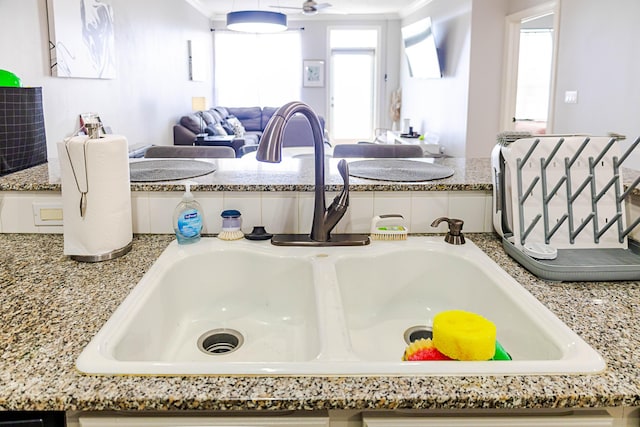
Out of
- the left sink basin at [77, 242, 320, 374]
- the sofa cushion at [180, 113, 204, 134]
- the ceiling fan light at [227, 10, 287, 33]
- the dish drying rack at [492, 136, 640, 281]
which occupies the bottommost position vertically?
the left sink basin at [77, 242, 320, 374]

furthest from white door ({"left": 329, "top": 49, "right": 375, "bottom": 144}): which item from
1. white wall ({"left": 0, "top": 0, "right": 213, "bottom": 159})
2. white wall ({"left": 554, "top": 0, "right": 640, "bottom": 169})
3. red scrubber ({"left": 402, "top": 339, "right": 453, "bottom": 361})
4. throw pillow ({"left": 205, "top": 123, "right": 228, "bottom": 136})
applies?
red scrubber ({"left": 402, "top": 339, "right": 453, "bottom": 361})

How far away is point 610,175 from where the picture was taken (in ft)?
3.82

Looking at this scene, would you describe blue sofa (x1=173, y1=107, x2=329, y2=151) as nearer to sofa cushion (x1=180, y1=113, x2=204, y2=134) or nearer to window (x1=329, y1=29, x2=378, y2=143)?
sofa cushion (x1=180, y1=113, x2=204, y2=134)

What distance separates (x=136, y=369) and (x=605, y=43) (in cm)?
420

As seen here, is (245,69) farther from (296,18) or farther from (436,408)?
(436,408)

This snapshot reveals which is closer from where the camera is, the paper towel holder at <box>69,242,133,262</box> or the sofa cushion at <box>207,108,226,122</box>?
the paper towel holder at <box>69,242,133,262</box>

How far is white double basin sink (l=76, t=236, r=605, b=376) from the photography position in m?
0.90

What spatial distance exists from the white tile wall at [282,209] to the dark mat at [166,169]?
0.09 m

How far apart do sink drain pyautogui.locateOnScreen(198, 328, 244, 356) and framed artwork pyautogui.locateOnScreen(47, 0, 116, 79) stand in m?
3.16

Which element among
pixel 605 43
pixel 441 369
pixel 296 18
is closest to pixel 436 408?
pixel 441 369

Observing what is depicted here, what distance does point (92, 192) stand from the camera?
1069 millimetres

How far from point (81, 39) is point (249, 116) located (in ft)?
17.4

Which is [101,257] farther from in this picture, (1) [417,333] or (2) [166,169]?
(1) [417,333]

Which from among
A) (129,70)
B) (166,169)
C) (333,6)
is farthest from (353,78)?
(166,169)
